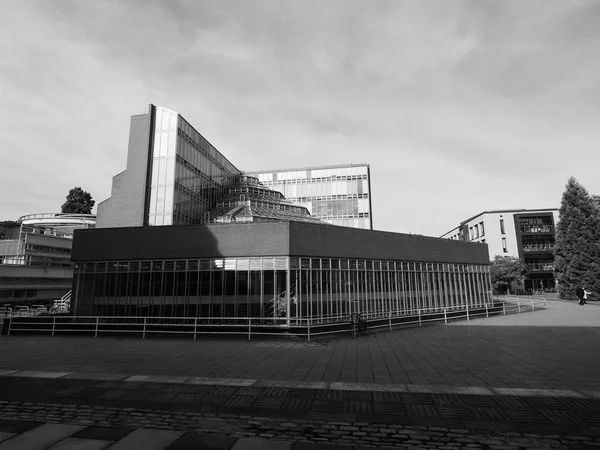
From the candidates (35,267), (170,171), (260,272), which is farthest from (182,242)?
(35,267)

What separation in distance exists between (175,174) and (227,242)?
18.6 m

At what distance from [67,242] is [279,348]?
220ft

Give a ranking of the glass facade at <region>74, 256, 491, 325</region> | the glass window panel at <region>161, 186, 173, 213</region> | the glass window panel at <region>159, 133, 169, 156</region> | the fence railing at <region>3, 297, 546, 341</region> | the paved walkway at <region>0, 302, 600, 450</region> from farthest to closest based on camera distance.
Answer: the glass window panel at <region>159, 133, 169, 156</region>, the glass window panel at <region>161, 186, 173, 213</region>, the glass facade at <region>74, 256, 491, 325</region>, the fence railing at <region>3, 297, 546, 341</region>, the paved walkway at <region>0, 302, 600, 450</region>

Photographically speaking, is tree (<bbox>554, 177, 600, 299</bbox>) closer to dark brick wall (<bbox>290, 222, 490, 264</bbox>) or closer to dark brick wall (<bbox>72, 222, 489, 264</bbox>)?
dark brick wall (<bbox>290, 222, 490, 264</bbox>)

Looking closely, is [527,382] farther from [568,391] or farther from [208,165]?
[208,165]

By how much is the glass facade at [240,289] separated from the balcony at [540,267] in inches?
2509

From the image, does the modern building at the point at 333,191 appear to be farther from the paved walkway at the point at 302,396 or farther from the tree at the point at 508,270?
the paved walkway at the point at 302,396

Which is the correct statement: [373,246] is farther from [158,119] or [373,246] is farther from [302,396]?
[158,119]

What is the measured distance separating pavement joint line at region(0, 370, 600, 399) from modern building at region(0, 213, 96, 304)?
49.0 metres

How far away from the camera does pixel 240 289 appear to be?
21.2 meters

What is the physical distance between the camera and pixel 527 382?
9.18 meters

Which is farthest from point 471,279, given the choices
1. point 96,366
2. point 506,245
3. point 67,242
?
point 67,242

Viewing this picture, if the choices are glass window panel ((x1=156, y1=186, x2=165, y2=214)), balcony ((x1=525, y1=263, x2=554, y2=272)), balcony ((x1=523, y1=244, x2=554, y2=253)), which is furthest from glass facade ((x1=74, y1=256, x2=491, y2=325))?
balcony ((x1=523, y1=244, x2=554, y2=253))

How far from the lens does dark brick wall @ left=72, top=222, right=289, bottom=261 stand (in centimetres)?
2116
